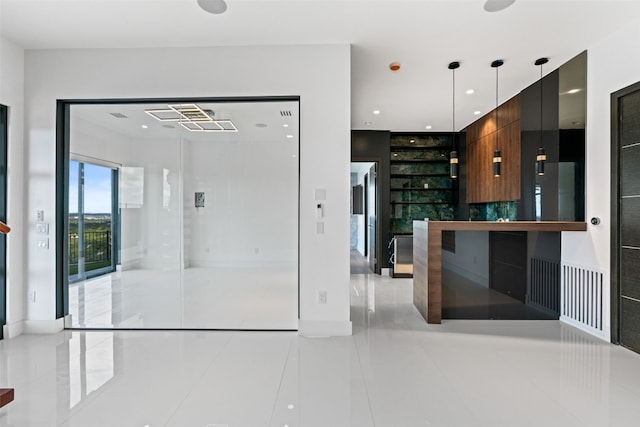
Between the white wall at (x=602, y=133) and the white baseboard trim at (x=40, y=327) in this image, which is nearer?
the white wall at (x=602, y=133)

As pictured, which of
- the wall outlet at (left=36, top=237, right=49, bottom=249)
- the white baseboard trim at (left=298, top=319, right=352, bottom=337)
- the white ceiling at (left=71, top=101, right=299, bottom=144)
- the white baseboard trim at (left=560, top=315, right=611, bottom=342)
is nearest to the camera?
the white baseboard trim at (left=560, top=315, right=611, bottom=342)

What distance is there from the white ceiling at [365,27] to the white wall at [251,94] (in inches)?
5.1

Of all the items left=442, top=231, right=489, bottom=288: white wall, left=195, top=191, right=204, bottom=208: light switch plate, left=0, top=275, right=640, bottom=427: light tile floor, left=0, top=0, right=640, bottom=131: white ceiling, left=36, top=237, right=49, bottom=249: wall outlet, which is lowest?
left=0, top=275, right=640, bottom=427: light tile floor

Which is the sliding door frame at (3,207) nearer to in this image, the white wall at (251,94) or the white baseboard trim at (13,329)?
the white baseboard trim at (13,329)

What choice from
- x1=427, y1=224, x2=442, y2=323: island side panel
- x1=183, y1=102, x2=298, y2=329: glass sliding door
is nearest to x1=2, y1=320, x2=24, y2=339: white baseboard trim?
x1=183, y1=102, x2=298, y2=329: glass sliding door

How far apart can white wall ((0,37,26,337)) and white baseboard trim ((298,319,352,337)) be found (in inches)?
115

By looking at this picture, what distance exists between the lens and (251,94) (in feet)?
11.5

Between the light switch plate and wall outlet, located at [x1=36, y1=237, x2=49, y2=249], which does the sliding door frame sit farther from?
the light switch plate

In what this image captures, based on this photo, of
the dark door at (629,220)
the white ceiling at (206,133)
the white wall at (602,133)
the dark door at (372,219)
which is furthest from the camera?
the dark door at (372,219)

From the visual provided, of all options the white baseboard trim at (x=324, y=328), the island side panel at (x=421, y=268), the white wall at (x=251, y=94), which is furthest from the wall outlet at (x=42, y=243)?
the island side panel at (x=421, y=268)

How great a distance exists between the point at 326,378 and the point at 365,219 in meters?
6.37

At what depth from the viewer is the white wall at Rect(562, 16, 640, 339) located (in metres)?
3.11

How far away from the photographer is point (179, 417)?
2014 mm

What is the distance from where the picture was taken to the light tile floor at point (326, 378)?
203 centimetres
